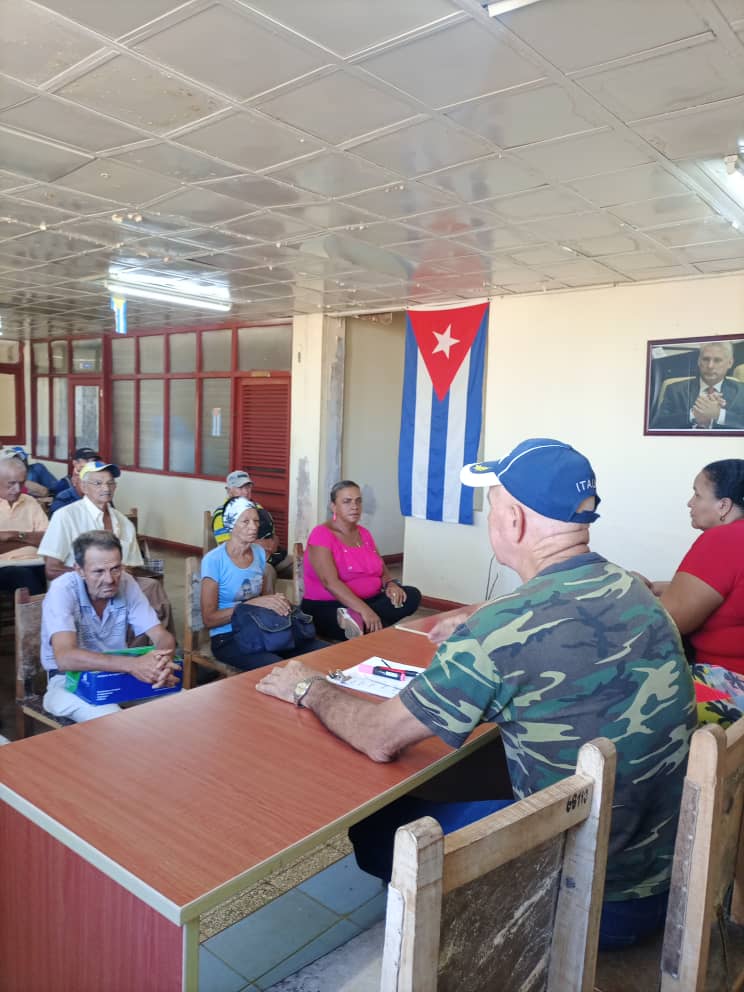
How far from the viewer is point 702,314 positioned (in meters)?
5.16

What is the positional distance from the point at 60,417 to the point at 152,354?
2306mm

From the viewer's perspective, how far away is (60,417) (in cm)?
1083

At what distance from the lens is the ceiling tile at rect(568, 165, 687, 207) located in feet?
10.9

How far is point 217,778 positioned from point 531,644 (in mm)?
730

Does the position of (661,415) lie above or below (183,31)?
below

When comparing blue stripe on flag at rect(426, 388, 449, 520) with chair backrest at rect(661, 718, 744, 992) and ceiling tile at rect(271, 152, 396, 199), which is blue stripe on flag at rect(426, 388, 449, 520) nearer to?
ceiling tile at rect(271, 152, 396, 199)

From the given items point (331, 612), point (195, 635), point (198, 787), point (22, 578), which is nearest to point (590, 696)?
point (198, 787)

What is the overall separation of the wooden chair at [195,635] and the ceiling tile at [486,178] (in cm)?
215

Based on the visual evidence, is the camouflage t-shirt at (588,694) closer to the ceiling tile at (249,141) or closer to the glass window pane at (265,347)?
the ceiling tile at (249,141)

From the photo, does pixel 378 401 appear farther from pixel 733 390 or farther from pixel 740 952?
pixel 740 952

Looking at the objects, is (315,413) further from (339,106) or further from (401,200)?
(339,106)

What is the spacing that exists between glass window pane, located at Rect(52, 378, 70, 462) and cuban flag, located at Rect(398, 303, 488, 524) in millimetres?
6263

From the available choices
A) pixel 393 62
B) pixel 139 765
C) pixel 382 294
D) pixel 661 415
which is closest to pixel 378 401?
pixel 382 294

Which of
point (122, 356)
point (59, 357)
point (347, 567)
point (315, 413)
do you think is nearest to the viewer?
point (347, 567)
